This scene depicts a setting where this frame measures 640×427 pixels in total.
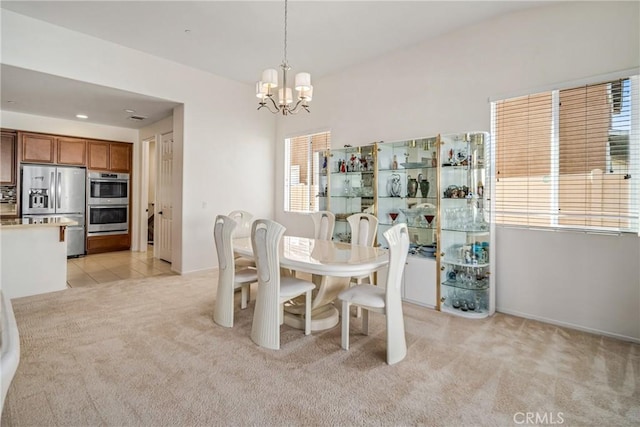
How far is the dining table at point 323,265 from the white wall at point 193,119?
2.09 meters

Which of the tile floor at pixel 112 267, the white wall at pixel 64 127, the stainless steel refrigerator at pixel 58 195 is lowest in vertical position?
the tile floor at pixel 112 267

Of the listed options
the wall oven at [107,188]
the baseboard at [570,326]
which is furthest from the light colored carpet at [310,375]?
the wall oven at [107,188]

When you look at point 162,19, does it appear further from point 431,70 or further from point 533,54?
point 533,54

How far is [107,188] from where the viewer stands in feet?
21.4

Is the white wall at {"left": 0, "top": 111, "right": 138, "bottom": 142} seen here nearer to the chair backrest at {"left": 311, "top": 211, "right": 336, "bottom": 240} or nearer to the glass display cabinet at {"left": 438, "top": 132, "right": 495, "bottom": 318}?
the chair backrest at {"left": 311, "top": 211, "right": 336, "bottom": 240}

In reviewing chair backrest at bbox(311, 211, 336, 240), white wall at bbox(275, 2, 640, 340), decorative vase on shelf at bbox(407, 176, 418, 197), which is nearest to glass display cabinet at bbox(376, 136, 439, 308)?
decorative vase on shelf at bbox(407, 176, 418, 197)

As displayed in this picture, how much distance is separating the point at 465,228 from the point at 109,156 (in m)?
6.77

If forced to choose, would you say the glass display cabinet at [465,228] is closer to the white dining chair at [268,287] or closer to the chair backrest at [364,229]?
the chair backrest at [364,229]

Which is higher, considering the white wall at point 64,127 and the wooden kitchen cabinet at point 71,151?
the white wall at point 64,127

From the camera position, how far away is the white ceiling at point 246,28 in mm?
3287

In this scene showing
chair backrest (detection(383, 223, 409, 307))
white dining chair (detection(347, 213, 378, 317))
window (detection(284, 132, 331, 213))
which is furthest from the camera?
window (detection(284, 132, 331, 213))

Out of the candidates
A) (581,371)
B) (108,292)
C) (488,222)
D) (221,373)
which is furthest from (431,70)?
(108,292)

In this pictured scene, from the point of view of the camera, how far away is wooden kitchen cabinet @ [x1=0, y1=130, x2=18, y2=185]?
541 cm

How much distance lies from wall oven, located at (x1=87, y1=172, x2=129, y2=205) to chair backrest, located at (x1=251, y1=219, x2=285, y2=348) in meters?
5.44
